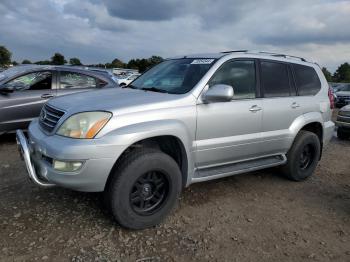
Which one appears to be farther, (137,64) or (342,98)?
(137,64)

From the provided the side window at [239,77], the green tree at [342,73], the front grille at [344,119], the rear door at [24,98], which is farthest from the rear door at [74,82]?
the green tree at [342,73]

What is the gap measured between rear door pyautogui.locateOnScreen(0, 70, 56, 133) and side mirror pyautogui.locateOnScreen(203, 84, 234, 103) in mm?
4229

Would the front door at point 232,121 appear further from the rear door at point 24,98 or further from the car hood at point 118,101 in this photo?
the rear door at point 24,98

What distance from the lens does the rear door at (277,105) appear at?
171 inches

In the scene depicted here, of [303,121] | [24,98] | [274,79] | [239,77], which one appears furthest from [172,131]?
[24,98]

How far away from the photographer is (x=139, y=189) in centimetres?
330

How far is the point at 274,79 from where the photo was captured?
4.56 metres

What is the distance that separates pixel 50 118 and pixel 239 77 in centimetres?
221

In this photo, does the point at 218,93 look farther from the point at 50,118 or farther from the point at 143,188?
the point at 50,118

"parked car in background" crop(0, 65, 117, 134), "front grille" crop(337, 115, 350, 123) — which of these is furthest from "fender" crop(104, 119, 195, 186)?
"front grille" crop(337, 115, 350, 123)

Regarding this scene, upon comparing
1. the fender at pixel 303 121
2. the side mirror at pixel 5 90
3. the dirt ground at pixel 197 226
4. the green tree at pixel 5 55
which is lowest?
the dirt ground at pixel 197 226

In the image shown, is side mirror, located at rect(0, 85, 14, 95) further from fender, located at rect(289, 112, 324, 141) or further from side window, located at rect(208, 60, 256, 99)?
fender, located at rect(289, 112, 324, 141)

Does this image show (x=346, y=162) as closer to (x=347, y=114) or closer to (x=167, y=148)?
(x=347, y=114)

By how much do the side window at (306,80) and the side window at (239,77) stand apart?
0.99 metres
